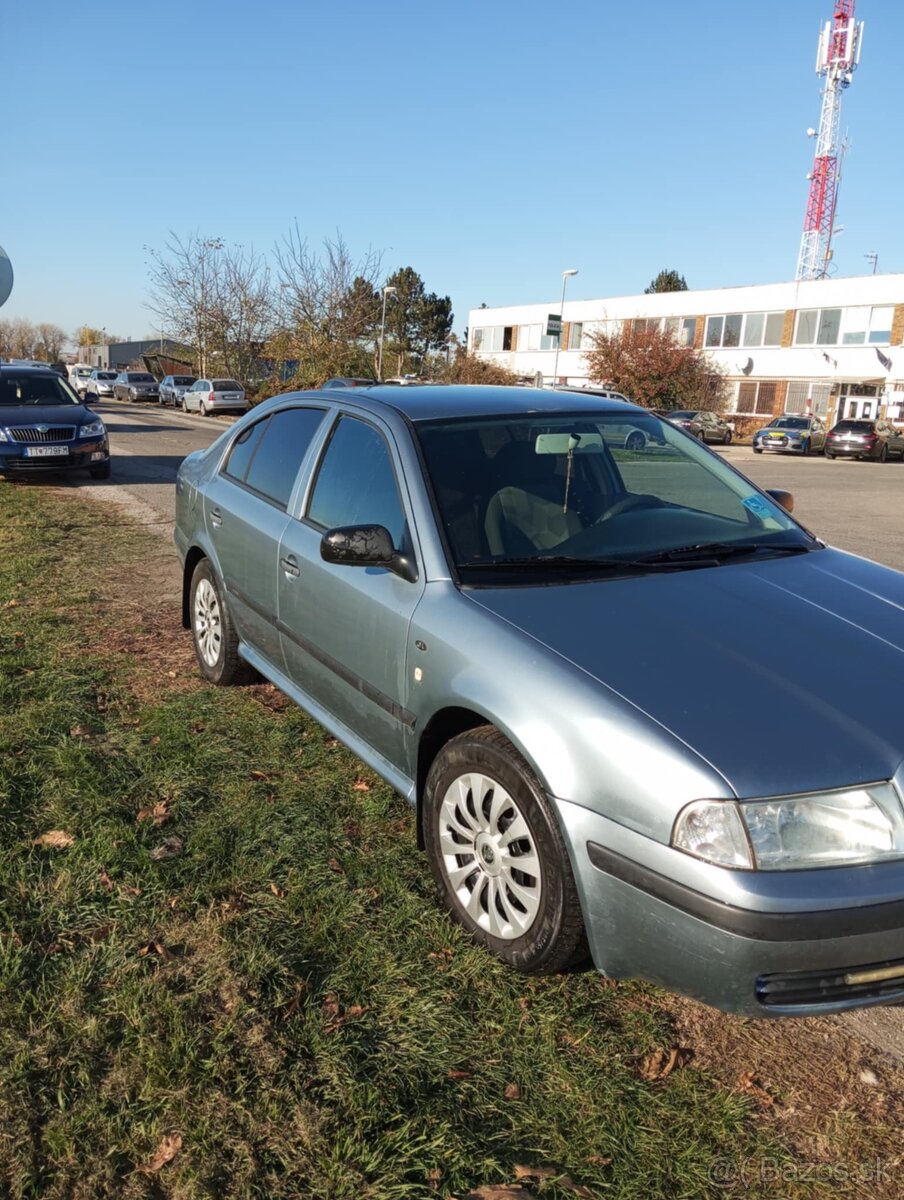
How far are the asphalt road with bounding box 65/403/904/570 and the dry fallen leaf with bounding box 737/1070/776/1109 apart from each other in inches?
320

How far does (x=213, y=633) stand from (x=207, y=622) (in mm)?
113

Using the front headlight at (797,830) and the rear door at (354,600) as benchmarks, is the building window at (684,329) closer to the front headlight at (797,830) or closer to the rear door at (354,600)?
the rear door at (354,600)

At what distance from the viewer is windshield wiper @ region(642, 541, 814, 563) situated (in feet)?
11.1

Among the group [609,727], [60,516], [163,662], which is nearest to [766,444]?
[60,516]

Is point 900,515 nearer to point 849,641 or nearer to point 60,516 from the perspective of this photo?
point 60,516

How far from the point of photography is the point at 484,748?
2.81m

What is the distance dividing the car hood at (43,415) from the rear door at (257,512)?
9.59 m

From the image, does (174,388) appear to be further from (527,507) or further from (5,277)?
(527,507)

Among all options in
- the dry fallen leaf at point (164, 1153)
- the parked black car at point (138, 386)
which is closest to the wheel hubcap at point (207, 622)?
the dry fallen leaf at point (164, 1153)

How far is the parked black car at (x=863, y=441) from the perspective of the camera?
115 ft

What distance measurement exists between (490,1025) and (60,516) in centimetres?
Answer: 990

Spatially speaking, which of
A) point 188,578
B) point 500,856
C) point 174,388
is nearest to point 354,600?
point 500,856

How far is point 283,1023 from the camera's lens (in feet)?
8.54

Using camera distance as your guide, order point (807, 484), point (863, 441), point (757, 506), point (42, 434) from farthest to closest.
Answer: point (863, 441), point (807, 484), point (42, 434), point (757, 506)
